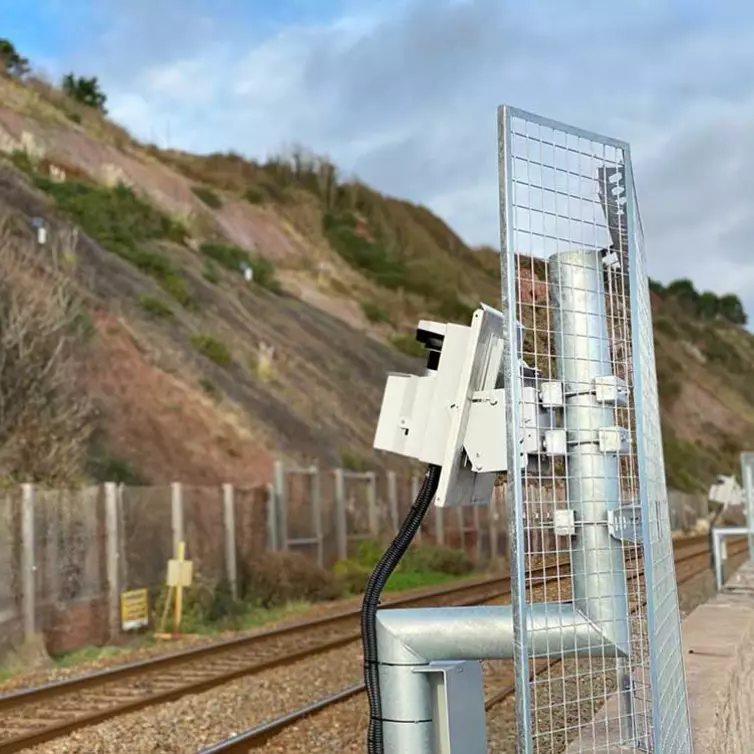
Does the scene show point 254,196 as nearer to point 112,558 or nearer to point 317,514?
point 317,514

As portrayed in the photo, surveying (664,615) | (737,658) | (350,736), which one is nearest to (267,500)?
(350,736)

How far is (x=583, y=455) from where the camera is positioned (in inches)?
121

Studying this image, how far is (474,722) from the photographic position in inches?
124

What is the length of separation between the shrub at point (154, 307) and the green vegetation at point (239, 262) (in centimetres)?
908

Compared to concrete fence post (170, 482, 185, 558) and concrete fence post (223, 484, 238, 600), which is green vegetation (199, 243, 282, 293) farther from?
concrete fence post (170, 482, 185, 558)

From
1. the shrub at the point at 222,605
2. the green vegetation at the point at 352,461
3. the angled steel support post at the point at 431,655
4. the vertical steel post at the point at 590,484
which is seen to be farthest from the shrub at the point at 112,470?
the vertical steel post at the point at 590,484

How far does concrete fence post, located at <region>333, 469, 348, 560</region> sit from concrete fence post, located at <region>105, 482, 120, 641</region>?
7.49 meters

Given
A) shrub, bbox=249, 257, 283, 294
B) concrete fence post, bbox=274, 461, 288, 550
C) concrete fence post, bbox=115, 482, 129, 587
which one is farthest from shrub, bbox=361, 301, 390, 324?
concrete fence post, bbox=115, 482, 129, 587

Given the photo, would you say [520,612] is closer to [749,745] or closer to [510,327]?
[510,327]

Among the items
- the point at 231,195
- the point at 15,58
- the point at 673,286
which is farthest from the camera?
the point at 673,286

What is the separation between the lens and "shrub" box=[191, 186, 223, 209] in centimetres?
4697

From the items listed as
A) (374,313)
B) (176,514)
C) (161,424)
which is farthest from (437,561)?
(374,313)

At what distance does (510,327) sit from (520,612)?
2.44ft

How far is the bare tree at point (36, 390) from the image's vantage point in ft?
50.9
